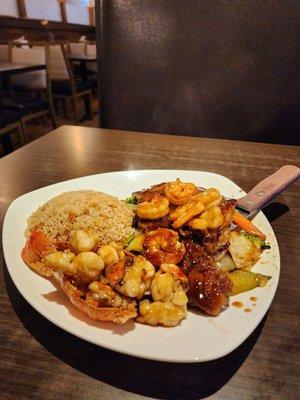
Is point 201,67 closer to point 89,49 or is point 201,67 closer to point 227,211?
point 227,211

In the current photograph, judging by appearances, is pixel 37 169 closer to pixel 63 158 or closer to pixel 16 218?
pixel 63 158

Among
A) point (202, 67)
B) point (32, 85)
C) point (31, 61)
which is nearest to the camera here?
point (202, 67)

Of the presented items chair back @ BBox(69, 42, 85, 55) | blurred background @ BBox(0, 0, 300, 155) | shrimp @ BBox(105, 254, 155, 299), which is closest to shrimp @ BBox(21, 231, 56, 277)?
shrimp @ BBox(105, 254, 155, 299)

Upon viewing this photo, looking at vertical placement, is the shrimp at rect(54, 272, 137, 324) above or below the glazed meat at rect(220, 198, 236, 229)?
below

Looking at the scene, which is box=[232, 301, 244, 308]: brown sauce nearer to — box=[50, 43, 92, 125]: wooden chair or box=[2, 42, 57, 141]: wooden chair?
box=[2, 42, 57, 141]: wooden chair

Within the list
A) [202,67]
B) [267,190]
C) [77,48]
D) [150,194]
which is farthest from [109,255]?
[77,48]

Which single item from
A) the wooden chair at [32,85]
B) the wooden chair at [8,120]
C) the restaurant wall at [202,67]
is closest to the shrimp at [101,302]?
the restaurant wall at [202,67]
